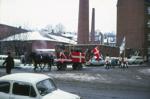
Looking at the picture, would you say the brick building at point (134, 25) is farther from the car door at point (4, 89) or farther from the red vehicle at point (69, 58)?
the car door at point (4, 89)

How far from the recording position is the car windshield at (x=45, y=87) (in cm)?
931

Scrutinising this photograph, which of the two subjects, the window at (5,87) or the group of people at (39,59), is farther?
the group of people at (39,59)

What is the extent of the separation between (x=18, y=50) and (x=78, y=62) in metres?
26.2

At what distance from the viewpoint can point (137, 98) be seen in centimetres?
1571

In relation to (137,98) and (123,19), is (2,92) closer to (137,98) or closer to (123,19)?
(137,98)

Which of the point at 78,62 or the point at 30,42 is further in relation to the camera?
the point at 30,42

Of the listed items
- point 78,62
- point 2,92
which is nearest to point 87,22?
point 78,62

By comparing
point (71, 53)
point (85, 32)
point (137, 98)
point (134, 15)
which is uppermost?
point (134, 15)

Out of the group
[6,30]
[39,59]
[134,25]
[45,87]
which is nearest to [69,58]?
[39,59]

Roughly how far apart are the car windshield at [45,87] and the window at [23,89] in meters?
0.25

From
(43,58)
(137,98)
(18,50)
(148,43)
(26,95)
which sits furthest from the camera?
(148,43)

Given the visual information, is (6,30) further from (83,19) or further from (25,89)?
(25,89)

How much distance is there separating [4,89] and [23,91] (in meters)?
0.59

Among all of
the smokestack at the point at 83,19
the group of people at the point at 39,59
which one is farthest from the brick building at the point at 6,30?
the group of people at the point at 39,59
